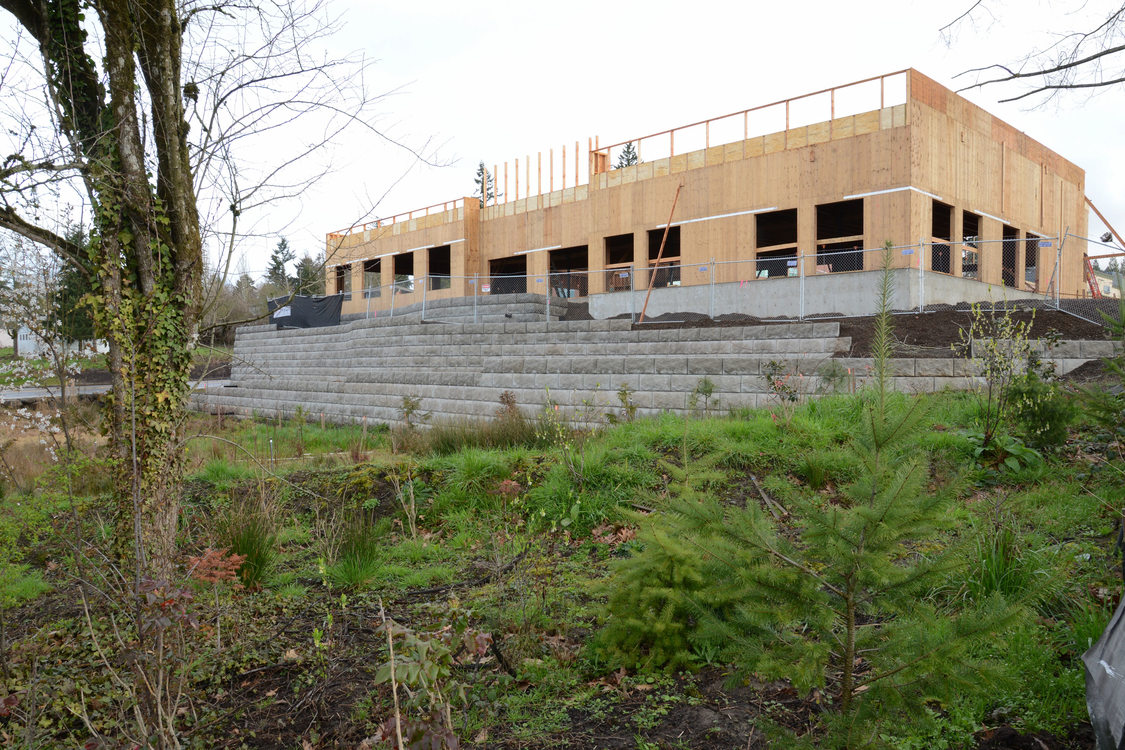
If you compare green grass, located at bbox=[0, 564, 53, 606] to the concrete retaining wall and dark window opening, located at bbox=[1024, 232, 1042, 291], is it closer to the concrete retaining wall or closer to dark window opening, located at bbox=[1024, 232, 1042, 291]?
the concrete retaining wall

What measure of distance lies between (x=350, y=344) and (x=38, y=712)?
20.9 meters

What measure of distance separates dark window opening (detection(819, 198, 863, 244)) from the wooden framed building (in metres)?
0.10

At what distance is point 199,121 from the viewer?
528cm

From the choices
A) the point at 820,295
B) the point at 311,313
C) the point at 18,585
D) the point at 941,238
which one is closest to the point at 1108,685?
→ the point at 18,585

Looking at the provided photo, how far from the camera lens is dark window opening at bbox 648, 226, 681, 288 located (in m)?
20.9

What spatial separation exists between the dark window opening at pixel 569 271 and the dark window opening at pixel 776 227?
5677 mm

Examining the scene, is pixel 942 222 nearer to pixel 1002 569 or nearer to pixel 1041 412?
pixel 1041 412

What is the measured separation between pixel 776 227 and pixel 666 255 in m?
3.70

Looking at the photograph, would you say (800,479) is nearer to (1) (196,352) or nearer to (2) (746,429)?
(2) (746,429)

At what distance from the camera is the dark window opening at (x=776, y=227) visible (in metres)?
20.6

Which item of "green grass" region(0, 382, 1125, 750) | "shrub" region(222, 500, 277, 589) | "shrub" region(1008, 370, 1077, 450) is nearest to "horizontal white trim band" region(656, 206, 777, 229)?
"green grass" region(0, 382, 1125, 750)

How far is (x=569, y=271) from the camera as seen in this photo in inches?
933

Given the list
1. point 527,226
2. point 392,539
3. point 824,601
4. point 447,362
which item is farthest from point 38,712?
point 527,226

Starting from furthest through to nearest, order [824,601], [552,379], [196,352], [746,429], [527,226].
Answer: [527,226] < [552,379] < [746,429] < [196,352] < [824,601]
